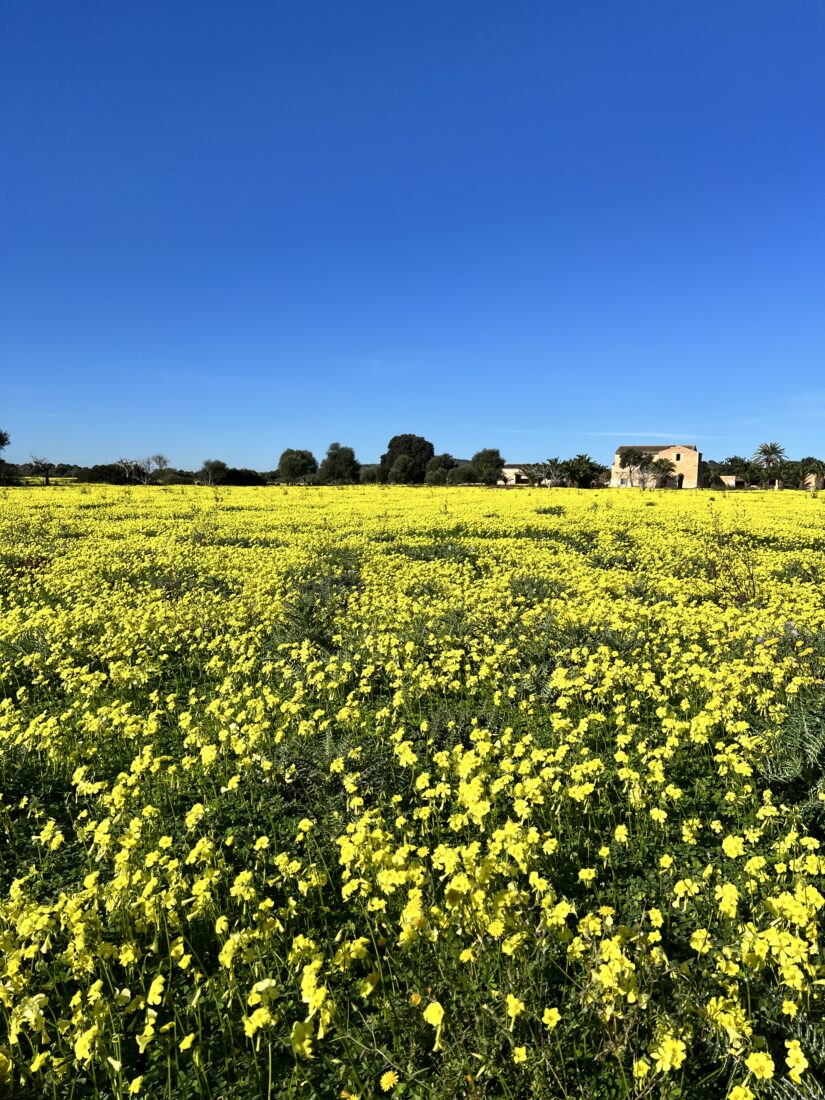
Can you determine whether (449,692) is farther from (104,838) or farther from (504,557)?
(504,557)

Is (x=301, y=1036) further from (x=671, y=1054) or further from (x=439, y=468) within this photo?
(x=439, y=468)

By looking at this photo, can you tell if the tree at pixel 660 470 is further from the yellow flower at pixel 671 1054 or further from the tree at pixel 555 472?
the yellow flower at pixel 671 1054

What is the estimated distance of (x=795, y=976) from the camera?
2385 mm

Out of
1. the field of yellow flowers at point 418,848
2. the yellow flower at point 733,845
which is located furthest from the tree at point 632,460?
the yellow flower at point 733,845

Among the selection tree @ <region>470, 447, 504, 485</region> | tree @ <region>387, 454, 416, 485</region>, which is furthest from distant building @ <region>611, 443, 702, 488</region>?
tree @ <region>387, 454, 416, 485</region>

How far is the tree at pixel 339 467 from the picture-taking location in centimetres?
8475

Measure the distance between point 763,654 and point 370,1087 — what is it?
18.2 ft

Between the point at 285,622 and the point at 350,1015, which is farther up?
the point at 285,622

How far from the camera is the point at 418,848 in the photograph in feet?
11.9

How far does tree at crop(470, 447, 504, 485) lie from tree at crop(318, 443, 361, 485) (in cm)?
1768

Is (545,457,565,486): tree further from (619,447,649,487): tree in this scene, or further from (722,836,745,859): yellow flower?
(722,836,745,859): yellow flower

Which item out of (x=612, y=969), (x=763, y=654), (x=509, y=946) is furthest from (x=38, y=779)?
(x=763, y=654)

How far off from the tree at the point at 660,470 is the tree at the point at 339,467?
1781 inches

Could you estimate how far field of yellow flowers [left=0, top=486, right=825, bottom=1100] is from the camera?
9.14ft
